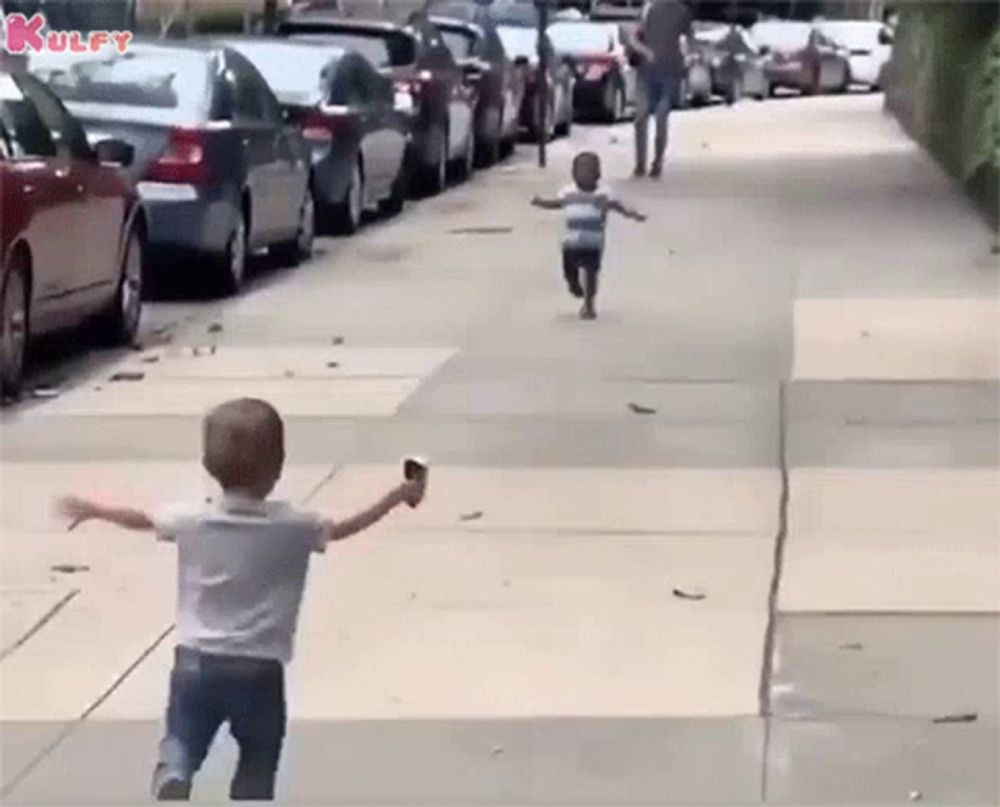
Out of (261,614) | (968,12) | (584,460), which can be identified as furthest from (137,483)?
(968,12)

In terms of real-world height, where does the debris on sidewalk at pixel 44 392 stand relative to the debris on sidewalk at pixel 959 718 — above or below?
below

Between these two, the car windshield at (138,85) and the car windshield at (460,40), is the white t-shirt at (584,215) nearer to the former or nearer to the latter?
the car windshield at (138,85)

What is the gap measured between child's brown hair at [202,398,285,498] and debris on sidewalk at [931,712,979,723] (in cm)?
254

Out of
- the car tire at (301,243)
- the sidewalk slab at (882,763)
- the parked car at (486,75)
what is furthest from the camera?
the parked car at (486,75)

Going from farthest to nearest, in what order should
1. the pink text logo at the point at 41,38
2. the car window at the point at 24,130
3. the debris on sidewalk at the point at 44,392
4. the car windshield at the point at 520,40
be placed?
the car windshield at the point at 520,40 → the pink text logo at the point at 41,38 → the car window at the point at 24,130 → the debris on sidewalk at the point at 44,392

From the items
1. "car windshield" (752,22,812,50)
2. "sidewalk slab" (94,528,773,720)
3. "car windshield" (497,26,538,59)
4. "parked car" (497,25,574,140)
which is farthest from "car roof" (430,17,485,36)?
"car windshield" (752,22,812,50)

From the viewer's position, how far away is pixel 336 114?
2136 cm

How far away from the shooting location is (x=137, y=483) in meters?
11.3

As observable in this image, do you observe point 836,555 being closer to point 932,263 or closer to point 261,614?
point 261,614

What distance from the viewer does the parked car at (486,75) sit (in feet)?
98.3

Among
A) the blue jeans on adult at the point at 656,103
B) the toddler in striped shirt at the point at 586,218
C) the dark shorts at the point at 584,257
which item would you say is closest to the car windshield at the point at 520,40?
the blue jeans on adult at the point at 656,103

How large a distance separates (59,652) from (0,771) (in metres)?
1.25

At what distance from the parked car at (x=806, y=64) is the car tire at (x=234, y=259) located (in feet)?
113

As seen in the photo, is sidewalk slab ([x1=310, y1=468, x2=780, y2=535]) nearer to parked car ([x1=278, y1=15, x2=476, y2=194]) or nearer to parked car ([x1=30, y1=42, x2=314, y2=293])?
parked car ([x1=30, y1=42, x2=314, y2=293])
